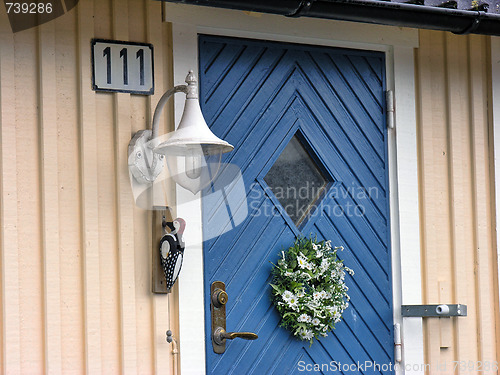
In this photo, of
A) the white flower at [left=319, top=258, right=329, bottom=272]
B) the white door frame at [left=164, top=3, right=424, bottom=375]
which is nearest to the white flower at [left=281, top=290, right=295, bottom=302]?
the white flower at [left=319, top=258, right=329, bottom=272]

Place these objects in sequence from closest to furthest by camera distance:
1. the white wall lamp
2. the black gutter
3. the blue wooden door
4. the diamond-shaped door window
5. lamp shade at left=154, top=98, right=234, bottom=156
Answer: lamp shade at left=154, top=98, right=234, bottom=156 → the white wall lamp → the black gutter → the blue wooden door → the diamond-shaped door window

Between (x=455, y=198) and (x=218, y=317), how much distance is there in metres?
1.69

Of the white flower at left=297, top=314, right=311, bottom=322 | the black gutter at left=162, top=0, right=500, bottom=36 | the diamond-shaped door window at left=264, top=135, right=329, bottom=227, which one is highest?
the black gutter at left=162, top=0, right=500, bottom=36

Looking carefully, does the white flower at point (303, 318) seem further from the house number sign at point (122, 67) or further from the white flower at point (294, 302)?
the house number sign at point (122, 67)

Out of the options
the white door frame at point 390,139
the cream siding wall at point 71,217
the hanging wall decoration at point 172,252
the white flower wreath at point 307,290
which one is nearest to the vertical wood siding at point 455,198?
the white door frame at point 390,139

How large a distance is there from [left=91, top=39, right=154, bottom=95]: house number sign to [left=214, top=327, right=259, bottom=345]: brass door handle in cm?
129

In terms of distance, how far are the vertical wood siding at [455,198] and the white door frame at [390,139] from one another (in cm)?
8

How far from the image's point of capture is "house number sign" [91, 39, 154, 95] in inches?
186

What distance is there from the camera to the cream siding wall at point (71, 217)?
446 centimetres

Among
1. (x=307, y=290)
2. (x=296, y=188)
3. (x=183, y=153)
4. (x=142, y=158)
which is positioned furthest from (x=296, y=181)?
(x=142, y=158)

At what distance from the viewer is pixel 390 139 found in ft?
18.1

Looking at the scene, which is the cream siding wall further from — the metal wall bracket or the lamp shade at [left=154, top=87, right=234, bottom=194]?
the metal wall bracket

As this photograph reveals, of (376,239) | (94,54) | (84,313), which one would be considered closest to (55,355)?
(84,313)

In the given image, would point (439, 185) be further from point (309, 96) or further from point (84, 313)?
point (84, 313)
